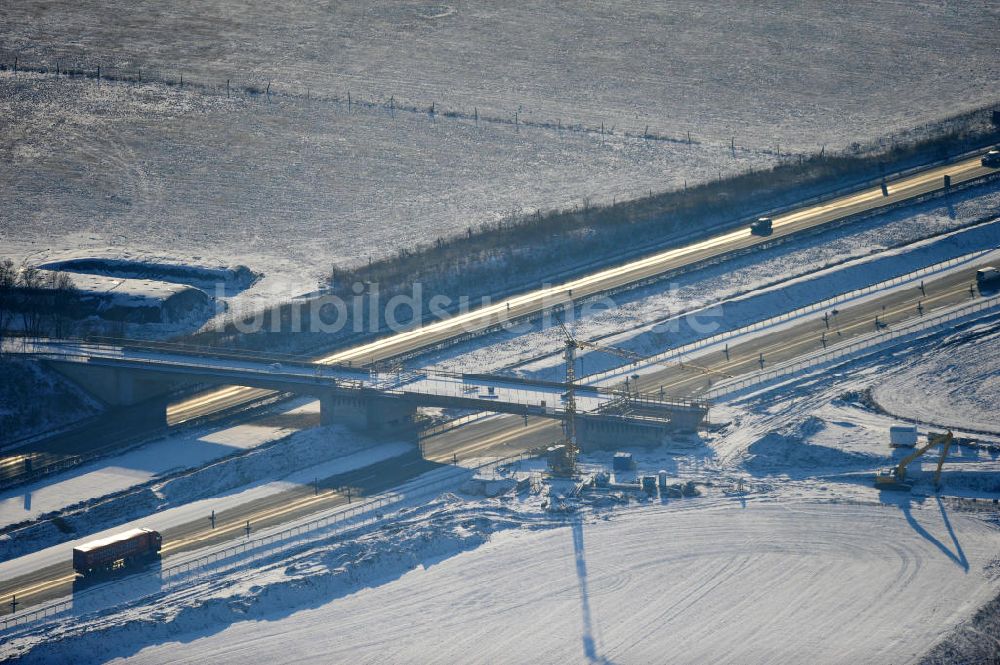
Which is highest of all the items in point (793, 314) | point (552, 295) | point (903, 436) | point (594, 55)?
point (594, 55)

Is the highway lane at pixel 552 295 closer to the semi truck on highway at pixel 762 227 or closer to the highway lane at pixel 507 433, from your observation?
the semi truck on highway at pixel 762 227

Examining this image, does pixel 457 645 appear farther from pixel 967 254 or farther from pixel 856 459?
pixel 967 254

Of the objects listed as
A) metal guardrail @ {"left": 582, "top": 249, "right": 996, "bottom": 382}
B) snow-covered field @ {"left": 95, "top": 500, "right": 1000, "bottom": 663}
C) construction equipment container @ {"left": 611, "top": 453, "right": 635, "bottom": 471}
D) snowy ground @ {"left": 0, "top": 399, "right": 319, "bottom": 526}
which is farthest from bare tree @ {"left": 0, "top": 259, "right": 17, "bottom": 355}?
construction equipment container @ {"left": 611, "top": 453, "right": 635, "bottom": 471}

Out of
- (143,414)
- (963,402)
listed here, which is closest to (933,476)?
(963,402)

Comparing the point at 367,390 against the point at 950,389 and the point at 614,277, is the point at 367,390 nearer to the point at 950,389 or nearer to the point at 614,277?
the point at 614,277

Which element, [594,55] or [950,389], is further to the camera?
[594,55]

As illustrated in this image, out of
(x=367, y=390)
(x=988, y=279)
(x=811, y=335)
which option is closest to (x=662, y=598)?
(x=367, y=390)

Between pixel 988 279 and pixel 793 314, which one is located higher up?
pixel 988 279

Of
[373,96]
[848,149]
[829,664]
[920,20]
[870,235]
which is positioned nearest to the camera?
[829,664]
